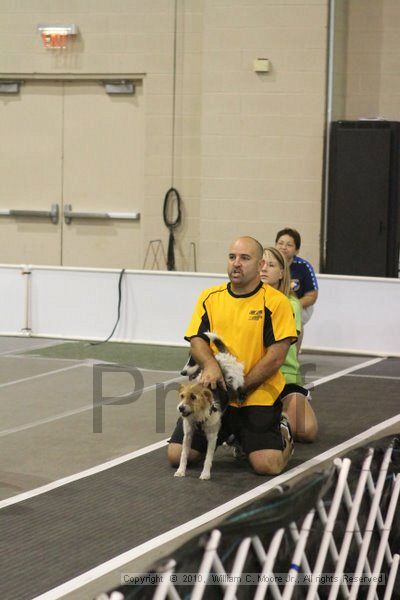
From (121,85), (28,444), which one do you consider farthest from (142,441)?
(121,85)

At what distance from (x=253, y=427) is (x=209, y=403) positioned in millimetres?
415

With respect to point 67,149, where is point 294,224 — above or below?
below

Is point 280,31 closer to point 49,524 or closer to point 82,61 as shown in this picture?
point 82,61

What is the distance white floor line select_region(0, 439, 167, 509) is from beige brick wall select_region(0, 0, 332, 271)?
22.4 feet

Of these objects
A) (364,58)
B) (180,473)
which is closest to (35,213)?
(364,58)

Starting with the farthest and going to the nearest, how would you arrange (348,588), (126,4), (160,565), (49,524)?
(126,4)
(49,524)
(348,588)
(160,565)

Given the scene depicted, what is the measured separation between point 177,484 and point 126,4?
946 cm

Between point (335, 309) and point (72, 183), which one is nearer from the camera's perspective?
point (335, 309)

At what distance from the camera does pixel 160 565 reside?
2.36 m

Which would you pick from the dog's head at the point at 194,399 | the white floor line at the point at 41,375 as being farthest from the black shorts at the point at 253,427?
the white floor line at the point at 41,375

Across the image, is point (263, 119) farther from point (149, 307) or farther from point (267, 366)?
point (267, 366)

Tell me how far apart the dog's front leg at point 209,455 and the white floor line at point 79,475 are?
65cm

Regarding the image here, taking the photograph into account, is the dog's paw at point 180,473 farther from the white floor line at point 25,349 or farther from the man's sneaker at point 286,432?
the white floor line at point 25,349

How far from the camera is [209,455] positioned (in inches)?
240
